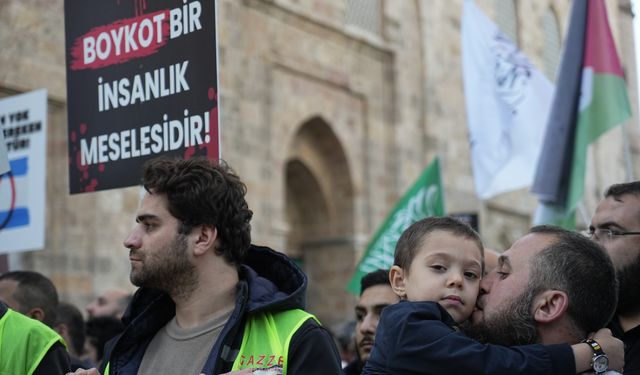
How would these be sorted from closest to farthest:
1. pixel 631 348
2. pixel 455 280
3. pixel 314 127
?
pixel 455 280 → pixel 631 348 → pixel 314 127

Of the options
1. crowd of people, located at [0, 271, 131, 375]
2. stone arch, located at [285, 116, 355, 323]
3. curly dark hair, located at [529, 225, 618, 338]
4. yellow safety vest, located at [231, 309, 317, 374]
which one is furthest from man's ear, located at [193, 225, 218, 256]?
stone arch, located at [285, 116, 355, 323]

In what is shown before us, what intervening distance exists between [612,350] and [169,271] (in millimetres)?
1389

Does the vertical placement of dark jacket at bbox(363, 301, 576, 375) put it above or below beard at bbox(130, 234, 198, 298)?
below

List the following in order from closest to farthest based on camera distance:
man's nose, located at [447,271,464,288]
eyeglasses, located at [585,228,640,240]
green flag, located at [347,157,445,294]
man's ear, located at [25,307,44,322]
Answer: man's nose, located at [447,271,464,288], eyeglasses, located at [585,228,640,240], man's ear, located at [25,307,44,322], green flag, located at [347,157,445,294]

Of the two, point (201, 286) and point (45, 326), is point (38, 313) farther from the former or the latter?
point (201, 286)

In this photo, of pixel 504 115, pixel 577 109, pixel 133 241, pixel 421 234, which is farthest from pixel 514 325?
pixel 504 115

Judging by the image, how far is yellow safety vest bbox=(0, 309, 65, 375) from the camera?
3645 millimetres

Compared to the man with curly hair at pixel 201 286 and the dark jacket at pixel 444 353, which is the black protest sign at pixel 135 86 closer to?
the man with curly hair at pixel 201 286

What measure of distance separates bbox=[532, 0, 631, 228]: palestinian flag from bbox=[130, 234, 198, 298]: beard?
5085 millimetres

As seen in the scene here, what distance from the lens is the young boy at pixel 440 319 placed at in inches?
107

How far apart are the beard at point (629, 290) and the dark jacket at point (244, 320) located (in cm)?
114

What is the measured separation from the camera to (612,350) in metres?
2.80

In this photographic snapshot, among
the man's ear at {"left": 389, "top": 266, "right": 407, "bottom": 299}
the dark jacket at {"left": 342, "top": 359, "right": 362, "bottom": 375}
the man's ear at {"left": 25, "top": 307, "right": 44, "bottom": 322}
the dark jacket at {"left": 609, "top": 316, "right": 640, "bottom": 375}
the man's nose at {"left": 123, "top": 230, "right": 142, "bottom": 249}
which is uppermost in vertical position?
the man's nose at {"left": 123, "top": 230, "right": 142, "bottom": 249}

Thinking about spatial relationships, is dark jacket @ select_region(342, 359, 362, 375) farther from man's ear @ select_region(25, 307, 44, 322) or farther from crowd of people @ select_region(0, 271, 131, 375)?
man's ear @ select_region(25, 307, 44, 322)
